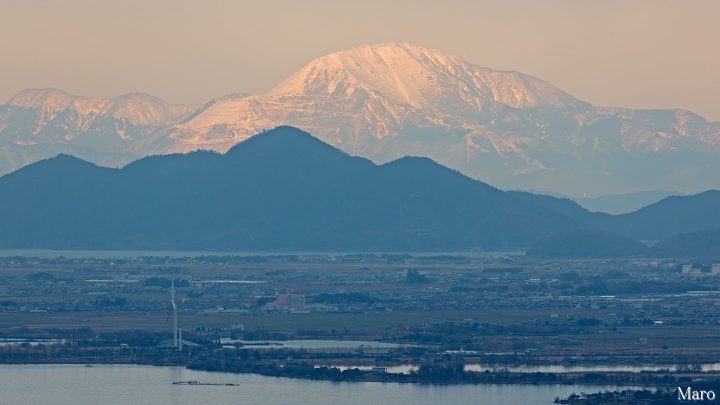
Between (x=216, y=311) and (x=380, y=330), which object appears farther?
(x=216, y=311)

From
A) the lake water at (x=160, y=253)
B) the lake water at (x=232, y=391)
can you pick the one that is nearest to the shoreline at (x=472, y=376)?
the lake water at (x=232, y=391)

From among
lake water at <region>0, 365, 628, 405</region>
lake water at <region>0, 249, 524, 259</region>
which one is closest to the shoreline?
lake water at <region>0, 365, 628, 405</region>

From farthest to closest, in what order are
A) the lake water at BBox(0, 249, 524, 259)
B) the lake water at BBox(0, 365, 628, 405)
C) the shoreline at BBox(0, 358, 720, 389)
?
1. the lake water at BBox(0, 249, 524, 259)
2. the shoreline at BBox(0, 358, 720, 389)
3. the lake water at BBox(0, 365, 628, 405)

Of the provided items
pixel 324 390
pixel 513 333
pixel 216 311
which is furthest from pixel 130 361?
pixel 216 311

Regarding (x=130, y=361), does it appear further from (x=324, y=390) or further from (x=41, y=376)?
(x=324, y=390)

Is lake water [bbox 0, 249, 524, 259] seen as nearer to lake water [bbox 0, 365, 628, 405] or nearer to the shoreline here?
the shoreline

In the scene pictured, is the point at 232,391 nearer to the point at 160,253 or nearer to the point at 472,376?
the point at 472,376

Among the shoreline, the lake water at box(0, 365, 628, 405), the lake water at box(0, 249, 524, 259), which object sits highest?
the lake water at box(0, 249, 524, 259)

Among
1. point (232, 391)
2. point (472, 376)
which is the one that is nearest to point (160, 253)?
point (472, 376)
